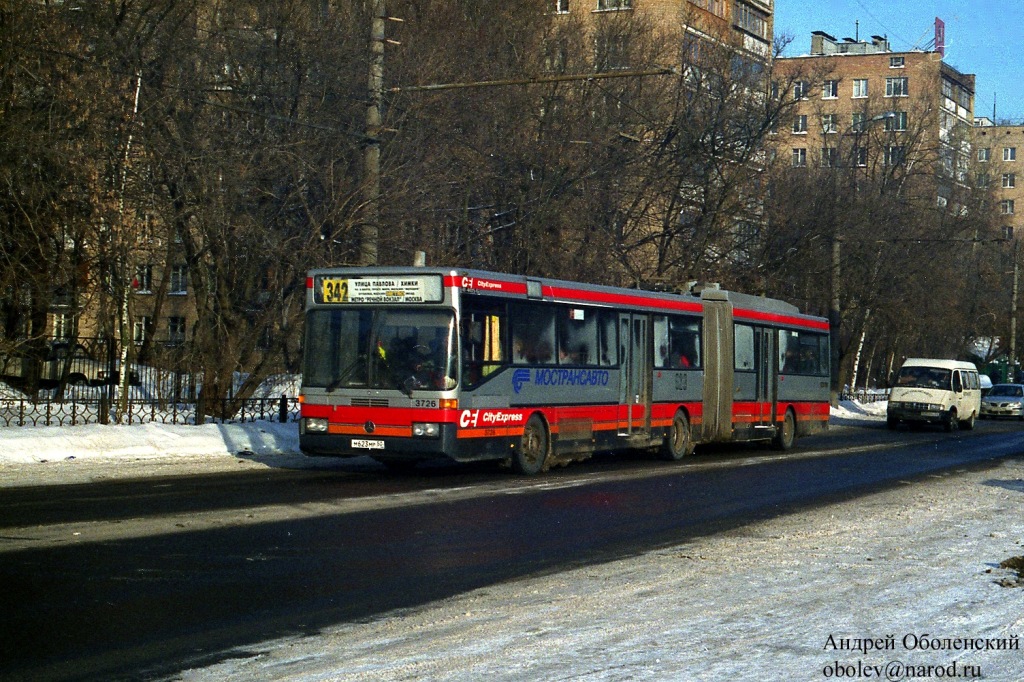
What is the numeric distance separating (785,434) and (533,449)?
36.1 ft

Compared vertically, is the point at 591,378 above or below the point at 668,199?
below

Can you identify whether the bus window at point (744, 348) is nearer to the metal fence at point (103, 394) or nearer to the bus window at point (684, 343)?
the bus window at point (684, 343)

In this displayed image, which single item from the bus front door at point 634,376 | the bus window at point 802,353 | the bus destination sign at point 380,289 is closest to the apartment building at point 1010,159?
the bus window at point 802,353

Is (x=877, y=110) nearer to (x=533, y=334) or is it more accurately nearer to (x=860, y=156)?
(x=860, y=156)

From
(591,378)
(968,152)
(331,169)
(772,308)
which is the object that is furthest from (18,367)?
(968,152)

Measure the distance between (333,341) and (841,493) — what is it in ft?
24.5

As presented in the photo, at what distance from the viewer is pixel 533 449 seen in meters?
20.0

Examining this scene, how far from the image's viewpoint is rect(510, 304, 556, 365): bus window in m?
19.4

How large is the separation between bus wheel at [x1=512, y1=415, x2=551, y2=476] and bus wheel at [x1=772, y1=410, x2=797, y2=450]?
10.3 metres

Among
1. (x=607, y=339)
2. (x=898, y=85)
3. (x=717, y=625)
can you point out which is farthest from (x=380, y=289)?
(x=898, y=85)

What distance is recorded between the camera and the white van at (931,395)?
1612 inches

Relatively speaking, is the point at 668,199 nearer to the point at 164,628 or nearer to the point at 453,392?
the point at 453,392

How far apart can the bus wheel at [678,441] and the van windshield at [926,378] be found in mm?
18982

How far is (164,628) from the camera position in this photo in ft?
26.3
